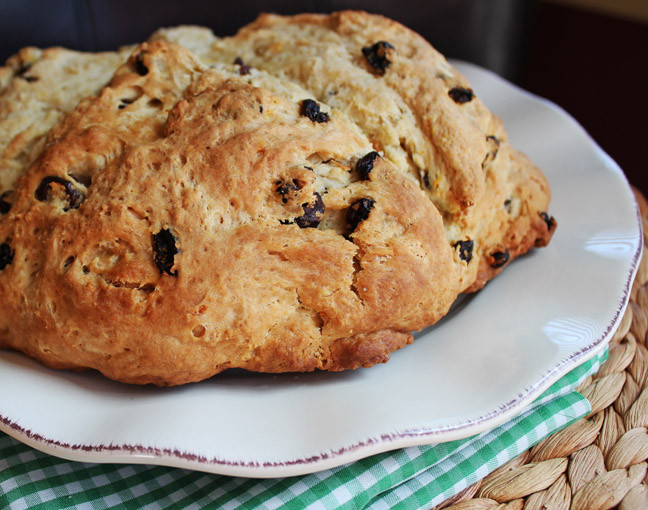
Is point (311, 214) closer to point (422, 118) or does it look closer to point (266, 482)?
point (422, 118)

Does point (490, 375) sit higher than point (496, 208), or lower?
lower

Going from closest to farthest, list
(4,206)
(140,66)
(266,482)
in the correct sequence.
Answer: (266,482) → (4,206) → (140,66)

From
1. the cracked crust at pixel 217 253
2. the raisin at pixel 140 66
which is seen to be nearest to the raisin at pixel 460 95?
the cracked crust at pixel 217 253

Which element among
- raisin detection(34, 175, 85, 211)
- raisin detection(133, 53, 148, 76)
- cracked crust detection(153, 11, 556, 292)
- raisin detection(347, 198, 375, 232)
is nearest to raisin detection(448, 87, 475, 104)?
cracked crust detection(153, 11, 556, 292)

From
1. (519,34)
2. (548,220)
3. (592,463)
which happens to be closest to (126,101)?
(548,220)

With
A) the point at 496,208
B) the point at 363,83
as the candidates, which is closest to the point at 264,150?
the point at 363,83

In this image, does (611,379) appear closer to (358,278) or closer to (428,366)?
(428,366)

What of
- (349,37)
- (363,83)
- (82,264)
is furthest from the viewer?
(349,37)
